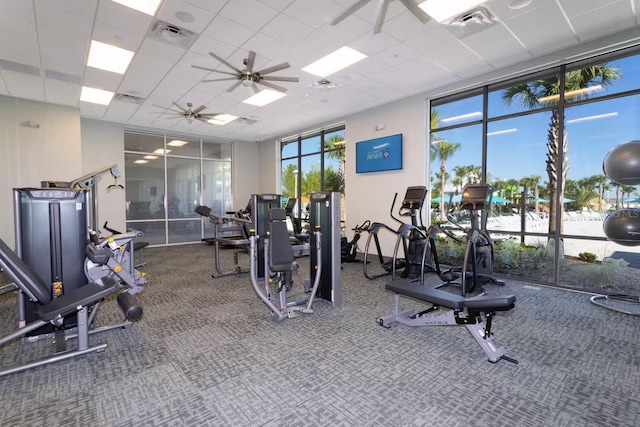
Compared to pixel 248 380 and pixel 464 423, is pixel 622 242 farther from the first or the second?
pixel 248 380

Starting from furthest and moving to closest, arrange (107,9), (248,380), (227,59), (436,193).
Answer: (436,193) → (227,59) → (107,9) → (248,380)

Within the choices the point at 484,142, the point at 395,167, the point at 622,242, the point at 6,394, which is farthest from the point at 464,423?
the point at 395,167

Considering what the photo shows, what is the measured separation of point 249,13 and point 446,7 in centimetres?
221

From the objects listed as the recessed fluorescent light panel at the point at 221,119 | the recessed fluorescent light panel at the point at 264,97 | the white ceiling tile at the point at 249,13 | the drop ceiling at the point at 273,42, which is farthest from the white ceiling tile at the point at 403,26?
the recessed fluorescent light panel at the point at 221,119

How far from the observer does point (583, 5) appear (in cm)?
341

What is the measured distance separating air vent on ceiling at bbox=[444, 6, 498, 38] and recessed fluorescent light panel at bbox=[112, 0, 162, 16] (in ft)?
10.9

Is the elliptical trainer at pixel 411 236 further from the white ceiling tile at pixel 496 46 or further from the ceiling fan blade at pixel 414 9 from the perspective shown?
the ceiling fan blade at pixel 414 9

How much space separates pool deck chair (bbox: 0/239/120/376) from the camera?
233cm

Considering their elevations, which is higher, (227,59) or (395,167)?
(227,59)

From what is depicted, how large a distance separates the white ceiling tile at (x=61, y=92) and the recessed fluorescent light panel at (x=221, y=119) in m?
2.64

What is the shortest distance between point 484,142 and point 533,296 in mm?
2633

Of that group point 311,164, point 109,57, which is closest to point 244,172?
point 311,164

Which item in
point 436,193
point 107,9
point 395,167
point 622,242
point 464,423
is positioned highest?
point 107,9

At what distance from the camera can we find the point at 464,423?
1.86m
